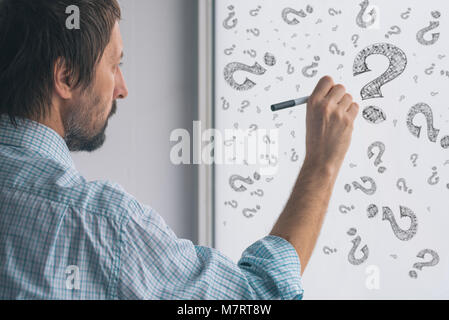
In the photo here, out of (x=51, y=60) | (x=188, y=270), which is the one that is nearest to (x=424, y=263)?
(x=188, y=270)

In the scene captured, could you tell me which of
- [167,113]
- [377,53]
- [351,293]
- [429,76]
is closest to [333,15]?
[377,53]

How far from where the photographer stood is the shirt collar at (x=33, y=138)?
575 millimetres

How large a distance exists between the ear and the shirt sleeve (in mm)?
260

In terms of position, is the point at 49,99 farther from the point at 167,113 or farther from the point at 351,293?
the point at 351,293

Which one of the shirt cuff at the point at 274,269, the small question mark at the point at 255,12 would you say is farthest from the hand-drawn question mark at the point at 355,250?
the small question mark at the point at 255,12

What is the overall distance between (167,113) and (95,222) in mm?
900

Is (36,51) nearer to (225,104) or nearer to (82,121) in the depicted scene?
(82,121)

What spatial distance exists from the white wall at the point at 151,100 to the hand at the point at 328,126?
2.21ft

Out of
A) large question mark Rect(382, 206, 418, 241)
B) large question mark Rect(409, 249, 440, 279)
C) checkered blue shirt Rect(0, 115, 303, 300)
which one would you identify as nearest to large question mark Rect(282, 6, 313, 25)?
large question mark Rect(382, 206, 418, 241)

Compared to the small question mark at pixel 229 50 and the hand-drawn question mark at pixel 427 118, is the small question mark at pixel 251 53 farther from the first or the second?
the hand-drawn question mark at pixel 427 118

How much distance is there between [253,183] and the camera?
4.07 ft

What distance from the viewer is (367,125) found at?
3.33 ft

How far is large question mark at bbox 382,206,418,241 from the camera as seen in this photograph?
97 centimetres

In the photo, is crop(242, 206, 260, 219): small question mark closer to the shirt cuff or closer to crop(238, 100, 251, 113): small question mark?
crop(238, 100, 251, 113): small question mark
